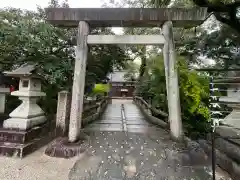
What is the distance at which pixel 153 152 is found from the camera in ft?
14.1

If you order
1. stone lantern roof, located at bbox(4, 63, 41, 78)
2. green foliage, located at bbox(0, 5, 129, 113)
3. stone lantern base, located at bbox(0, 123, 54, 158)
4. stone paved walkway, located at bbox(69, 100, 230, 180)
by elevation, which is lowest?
stone paved walkway, located at bbox(69, 100, 230, 180)

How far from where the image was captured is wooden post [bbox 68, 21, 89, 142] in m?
4.76

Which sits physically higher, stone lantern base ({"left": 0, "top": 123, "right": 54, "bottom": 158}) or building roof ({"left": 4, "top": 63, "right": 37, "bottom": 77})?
building roof ({"left": 4, "top": 63, "right": 37, "bottom": 77})

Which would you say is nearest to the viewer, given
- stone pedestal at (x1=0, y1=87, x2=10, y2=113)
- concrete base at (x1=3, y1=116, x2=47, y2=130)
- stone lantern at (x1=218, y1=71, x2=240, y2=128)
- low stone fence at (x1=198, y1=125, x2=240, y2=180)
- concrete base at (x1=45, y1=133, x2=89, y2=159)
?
low stone fence at (x1=198, y1=125, x2=240, y2=180)

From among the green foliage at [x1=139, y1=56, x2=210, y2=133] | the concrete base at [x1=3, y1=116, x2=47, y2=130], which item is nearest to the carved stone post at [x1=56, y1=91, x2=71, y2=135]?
the concrete base at [x1=3, y1=116, x2=47, y2=130]

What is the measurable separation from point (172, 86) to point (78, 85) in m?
2.75

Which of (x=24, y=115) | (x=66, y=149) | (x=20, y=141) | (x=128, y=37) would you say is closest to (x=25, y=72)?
(x=24, y=115)

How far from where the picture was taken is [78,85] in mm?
4836

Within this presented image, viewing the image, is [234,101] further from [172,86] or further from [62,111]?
[62,111]

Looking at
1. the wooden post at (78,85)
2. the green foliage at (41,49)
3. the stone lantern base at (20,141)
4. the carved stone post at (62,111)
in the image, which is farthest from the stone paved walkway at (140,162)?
the green foliage at (41,49)

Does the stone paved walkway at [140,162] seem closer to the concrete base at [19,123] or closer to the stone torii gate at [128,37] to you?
the stone torii gate at [128,37]

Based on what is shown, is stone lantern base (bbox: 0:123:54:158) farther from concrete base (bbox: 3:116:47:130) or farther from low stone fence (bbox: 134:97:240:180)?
low stone fence (bbox: 134:97:240:180)

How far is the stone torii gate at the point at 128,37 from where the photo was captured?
15.8ft

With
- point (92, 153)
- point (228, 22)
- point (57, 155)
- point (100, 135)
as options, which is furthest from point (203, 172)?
point (228, 22)
